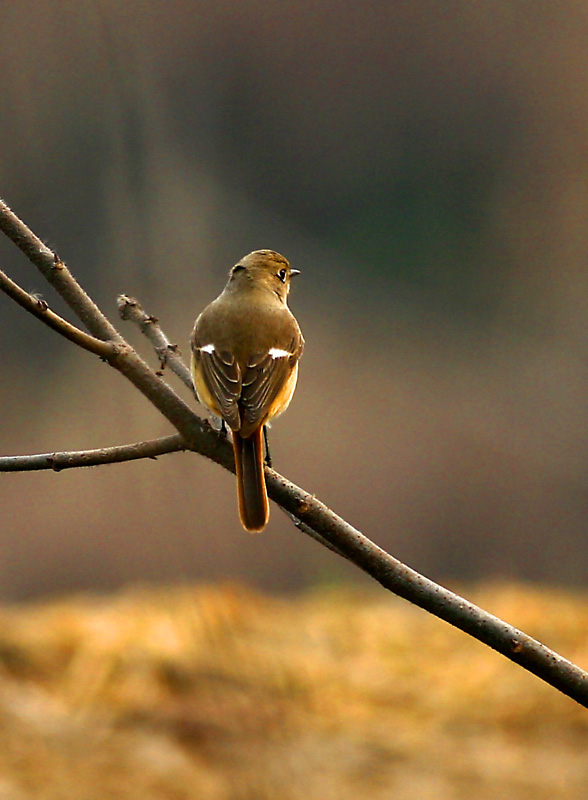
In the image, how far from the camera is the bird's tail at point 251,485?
1.07 meters

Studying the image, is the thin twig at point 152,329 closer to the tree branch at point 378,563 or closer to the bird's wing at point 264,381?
the bird's wing at point 264,381

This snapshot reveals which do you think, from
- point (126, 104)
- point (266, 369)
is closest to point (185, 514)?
point (266, 369)

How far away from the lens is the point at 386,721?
2.58 meters

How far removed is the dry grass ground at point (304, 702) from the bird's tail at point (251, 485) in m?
0.68

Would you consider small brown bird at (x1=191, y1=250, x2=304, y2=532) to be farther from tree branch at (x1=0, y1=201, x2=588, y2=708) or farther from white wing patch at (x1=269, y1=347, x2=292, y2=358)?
tree branch at (x1=0, y1=201, x2=588, y2=708)

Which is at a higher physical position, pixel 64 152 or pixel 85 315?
Answer: pixel 64 152

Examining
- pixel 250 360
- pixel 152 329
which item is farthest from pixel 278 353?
pixel 152 329

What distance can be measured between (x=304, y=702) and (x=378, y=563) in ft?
6.11

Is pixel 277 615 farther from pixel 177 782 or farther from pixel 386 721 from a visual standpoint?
pixel 177 782

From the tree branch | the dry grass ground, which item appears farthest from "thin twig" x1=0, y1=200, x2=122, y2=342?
the dry grass ground

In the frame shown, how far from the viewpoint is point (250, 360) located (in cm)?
143

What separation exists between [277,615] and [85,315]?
2.18m

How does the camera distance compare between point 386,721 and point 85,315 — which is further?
point 386,721

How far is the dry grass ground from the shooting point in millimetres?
2195
